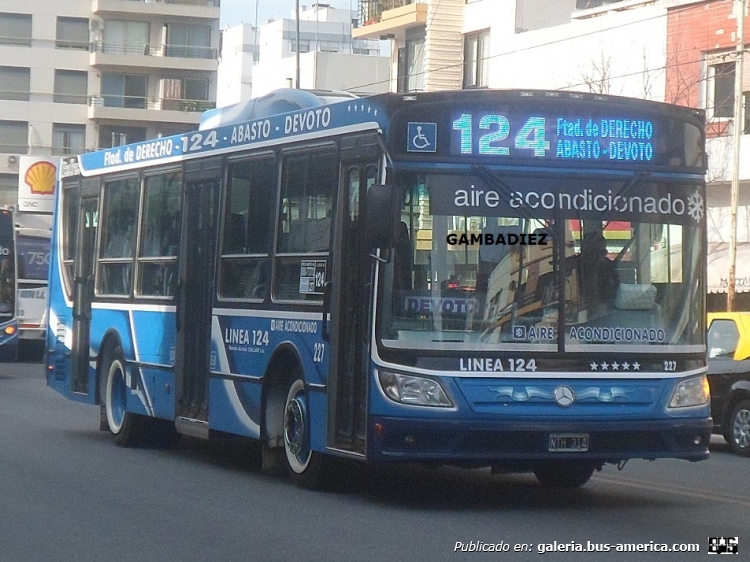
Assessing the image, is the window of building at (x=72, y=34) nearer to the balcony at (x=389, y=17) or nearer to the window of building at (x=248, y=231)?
the balcony at (x=389, y=17)

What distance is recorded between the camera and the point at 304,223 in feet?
37.9

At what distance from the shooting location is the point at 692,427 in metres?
10.5

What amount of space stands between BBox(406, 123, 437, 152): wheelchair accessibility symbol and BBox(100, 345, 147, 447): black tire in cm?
613

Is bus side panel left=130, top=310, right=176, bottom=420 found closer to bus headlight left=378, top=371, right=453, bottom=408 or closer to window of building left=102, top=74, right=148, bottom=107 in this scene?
bus headlight left=378, top=371, right=453, bottom=408

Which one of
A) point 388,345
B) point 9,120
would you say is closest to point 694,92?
point 388,345

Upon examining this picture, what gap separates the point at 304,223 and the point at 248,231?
1.12 meters

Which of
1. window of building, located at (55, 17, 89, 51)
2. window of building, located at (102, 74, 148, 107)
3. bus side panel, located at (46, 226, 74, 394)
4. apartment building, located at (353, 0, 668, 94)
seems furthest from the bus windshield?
window of building, located at (55, 17, 89, 51)

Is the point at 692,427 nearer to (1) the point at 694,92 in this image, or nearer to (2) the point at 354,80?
(1) the point at 694,92

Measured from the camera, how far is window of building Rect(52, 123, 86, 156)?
70.9 meters

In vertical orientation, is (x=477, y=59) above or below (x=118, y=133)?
below

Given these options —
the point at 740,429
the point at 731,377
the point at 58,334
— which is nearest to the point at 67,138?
the point at 58,334

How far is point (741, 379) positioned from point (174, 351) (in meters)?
6.41

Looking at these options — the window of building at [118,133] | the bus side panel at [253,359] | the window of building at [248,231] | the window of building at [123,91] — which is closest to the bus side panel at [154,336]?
the bus side panel at [253,359]

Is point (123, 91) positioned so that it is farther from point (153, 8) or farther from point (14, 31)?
point (14, 31)
